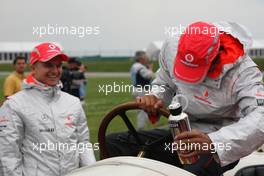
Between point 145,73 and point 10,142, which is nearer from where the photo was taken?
point 10,142

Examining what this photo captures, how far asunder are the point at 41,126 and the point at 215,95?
141cm

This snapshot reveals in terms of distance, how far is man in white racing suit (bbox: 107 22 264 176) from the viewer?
127 inches

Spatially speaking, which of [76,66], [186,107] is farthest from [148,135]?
[76,66]

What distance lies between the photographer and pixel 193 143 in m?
3.06

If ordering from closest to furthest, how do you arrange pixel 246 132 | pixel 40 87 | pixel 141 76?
pixel 246 132
pixel 40 87
pixel 141 76

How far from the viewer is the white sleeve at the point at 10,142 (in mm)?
4238

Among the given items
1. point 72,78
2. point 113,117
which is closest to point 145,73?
point 72,78

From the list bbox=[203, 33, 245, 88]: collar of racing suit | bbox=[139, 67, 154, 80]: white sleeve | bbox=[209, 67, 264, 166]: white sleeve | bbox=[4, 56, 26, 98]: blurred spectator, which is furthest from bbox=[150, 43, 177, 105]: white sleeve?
bbox=[139, 67, 154, 80]: white sleeve

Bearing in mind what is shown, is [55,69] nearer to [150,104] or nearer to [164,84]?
[164,84]

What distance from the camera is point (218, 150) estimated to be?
10.5 feet

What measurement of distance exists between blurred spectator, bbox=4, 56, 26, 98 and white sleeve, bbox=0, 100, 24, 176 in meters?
4.78

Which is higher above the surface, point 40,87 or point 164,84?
point 164,84

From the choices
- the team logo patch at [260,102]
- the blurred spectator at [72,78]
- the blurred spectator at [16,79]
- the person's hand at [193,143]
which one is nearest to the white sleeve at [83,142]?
the person's hand at [193,143]

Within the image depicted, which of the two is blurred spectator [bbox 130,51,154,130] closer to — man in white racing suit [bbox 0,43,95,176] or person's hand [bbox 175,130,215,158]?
man in white racing suit [bbox 0,43,95,176]
